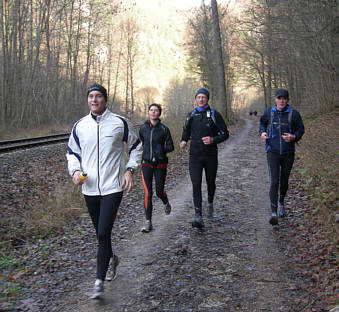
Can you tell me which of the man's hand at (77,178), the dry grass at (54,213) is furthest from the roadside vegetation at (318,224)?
the dry grass at (54,213)

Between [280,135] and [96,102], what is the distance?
3501 millimetres

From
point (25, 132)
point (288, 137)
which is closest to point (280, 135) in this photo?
point (288, 137)

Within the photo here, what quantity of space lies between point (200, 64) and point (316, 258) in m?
32.7

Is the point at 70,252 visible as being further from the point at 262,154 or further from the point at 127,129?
the point at 262,154

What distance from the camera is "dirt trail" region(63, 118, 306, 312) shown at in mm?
3947

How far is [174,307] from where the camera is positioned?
3.87 meters

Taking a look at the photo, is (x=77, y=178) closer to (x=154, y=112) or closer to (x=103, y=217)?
(x=103, y=217)

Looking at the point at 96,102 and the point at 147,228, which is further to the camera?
the point at 147,228

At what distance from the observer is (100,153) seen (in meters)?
4.05

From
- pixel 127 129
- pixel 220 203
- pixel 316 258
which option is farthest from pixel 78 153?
pixel 220 203

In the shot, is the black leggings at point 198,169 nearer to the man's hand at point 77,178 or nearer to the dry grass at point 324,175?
the dry grass at point 324,175

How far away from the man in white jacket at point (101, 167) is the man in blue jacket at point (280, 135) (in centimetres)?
309

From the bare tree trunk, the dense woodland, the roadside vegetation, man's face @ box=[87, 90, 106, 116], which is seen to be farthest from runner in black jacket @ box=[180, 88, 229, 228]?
the bare tree trunk

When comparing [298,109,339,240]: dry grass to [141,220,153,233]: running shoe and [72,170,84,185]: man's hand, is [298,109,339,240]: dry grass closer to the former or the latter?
[141,220,153,233]: running shoe
